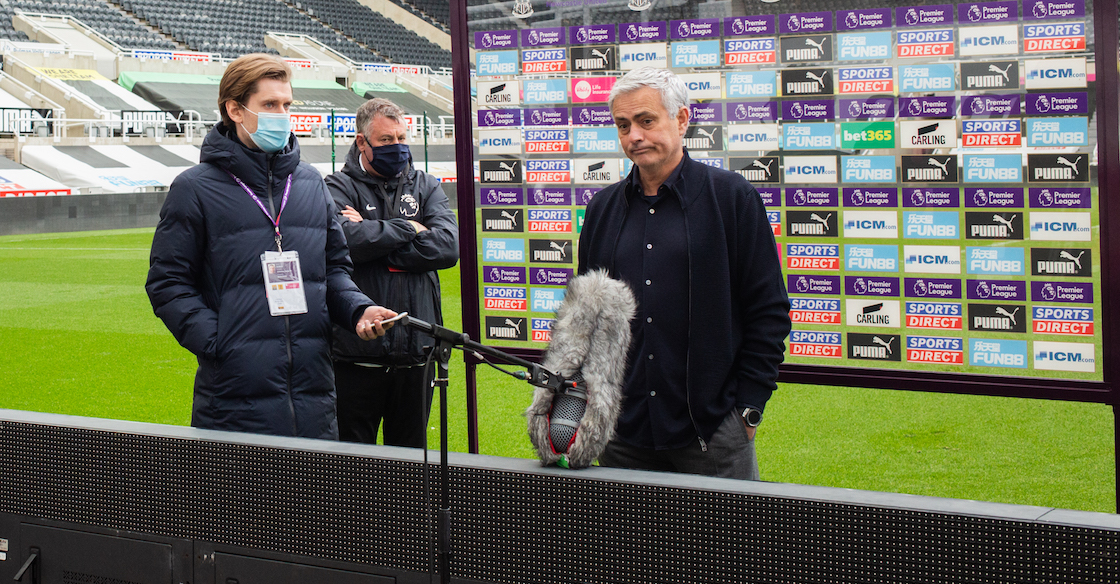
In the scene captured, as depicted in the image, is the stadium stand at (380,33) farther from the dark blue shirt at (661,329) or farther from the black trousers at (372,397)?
the dark blue shirt at (661,329)

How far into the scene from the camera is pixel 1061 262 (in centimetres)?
319

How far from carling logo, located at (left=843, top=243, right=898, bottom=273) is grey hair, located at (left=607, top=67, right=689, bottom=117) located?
1442mm

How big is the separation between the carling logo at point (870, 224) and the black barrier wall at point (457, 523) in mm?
1778

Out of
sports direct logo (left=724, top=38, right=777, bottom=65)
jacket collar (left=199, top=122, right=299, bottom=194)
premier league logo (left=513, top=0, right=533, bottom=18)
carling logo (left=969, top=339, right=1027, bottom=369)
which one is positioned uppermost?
premier league logo (left=513, top=0, right=533, bottom=18)

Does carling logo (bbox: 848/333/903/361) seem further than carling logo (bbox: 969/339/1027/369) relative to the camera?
Yes

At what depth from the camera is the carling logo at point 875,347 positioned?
136 inches

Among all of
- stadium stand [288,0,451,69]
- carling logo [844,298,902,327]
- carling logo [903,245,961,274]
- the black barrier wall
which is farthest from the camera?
stadium stand [288,0,451,69]

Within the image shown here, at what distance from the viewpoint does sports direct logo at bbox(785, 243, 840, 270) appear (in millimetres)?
3543

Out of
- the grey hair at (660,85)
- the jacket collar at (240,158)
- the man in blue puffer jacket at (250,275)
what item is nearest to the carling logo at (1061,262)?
the grey hair at (660,85)

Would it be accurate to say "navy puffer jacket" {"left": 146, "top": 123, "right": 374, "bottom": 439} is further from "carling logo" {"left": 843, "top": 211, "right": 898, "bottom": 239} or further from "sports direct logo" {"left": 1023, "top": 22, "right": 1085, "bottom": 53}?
"sports direct logo" {"left": 1023, "top": 22, "right": 1085, "bottom": 53}

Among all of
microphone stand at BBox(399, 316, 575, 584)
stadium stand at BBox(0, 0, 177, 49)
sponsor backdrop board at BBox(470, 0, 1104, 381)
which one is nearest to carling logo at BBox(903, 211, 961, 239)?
sponsor backdrop board at BBox(470, 0, 1104, 381)

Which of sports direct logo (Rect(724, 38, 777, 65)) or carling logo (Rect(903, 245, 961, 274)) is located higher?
sports direct logo (Rect(724, 38, 777, 65))

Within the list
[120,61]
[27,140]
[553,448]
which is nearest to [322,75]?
[120,61]

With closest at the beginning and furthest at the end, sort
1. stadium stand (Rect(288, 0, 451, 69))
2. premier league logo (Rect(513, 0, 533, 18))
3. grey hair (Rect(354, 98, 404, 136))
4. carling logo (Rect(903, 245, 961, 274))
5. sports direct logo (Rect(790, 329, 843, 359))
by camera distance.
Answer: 1. carling logo (Rect(903, 245, 961, 274))
2. sports direct logo (Rect(790, 329, 843, 359))
3. grey hair (Rect(354, 98, 404, 136))
4. premier league logo (Rect(513, 0, 533, 18))
5. stadium stand (Rect(288, 0, 451, 69))
